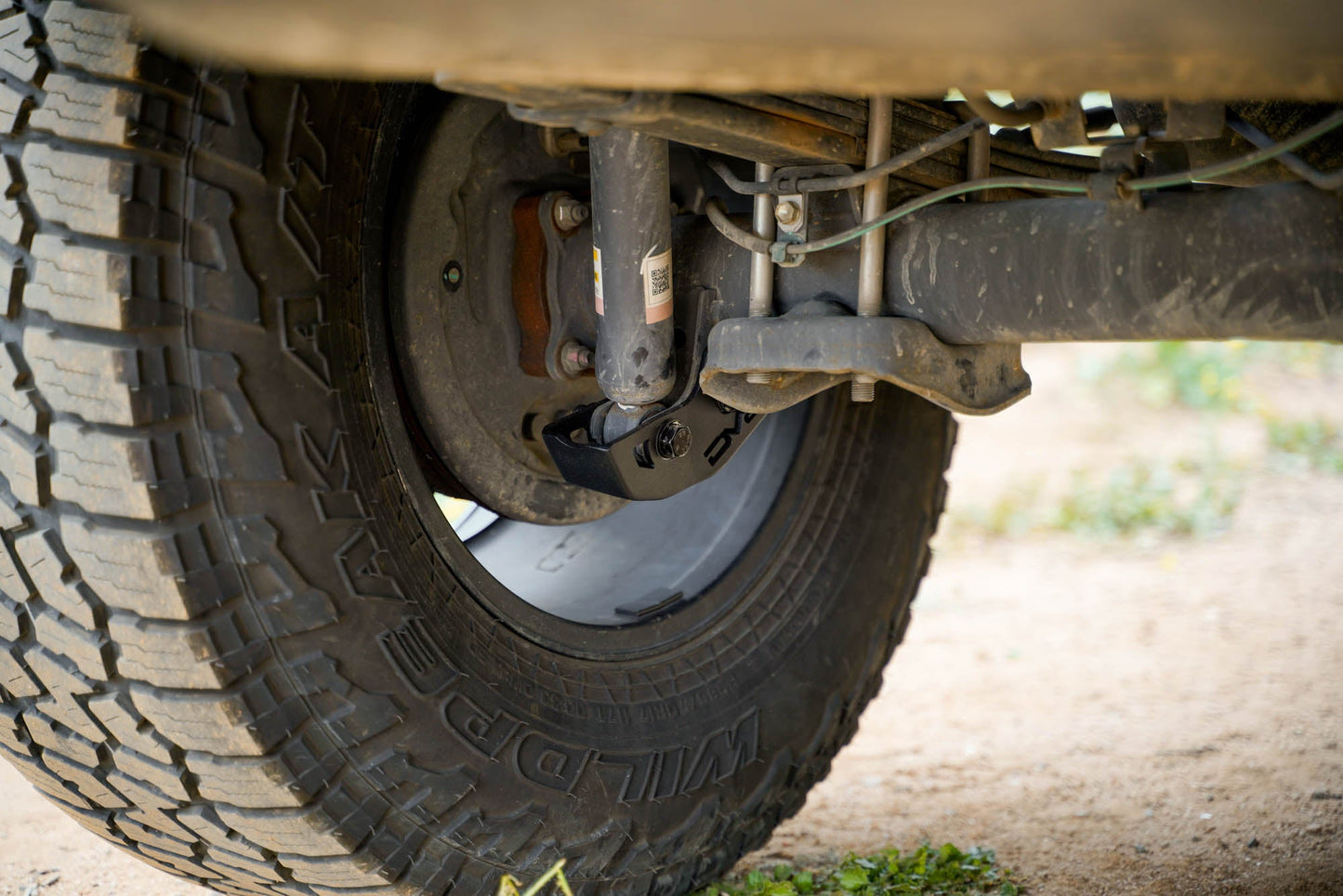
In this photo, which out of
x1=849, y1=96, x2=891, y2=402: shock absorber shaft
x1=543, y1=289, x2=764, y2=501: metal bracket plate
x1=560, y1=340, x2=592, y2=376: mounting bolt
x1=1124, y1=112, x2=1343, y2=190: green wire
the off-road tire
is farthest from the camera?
x1=560, y1=340, x2=592, y2=376: mounting bolt

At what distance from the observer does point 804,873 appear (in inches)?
74.7

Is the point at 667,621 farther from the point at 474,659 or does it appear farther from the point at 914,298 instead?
the point at 914,298

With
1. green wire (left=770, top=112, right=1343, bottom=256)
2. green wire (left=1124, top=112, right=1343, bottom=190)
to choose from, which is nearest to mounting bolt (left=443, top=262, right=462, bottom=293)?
green wire (left=770, top=112, right=1343, bottom=256)

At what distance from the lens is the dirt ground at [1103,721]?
200 centimetres

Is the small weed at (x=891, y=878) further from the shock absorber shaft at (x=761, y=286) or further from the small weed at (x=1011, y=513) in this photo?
the small weed at (x=1011, y=513)

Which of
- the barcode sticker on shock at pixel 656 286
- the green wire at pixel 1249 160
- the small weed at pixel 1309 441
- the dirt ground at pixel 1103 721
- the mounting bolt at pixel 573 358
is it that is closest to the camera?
the green wire at pixel 1249 160

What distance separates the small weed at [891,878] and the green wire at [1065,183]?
102 centimetres

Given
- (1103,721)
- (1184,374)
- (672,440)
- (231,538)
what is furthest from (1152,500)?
(231,538)

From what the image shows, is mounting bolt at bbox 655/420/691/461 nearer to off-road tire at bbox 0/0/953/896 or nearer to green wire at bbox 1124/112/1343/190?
off-road tire at bbox 0/0/953/896

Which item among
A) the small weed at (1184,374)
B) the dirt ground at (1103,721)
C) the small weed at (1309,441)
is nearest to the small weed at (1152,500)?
the dirt ground at (1103,721)

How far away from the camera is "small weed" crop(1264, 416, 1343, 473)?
4.64 m

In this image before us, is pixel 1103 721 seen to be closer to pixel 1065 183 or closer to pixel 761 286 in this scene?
pixel 761 286

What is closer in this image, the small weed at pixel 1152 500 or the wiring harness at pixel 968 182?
the wiring harness at pixel 968 182

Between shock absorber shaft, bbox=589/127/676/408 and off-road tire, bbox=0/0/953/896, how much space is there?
26 centimetres
